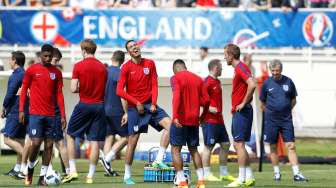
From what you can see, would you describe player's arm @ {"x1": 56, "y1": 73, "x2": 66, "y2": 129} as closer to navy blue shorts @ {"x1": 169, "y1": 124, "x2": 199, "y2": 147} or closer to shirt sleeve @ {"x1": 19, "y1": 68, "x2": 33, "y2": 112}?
shirt sleeve @ {"x1": 19, "y1": 68, "x2": 33, "y2": 112}

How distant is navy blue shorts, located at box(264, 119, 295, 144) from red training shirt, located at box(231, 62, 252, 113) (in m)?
Answer: 2.71

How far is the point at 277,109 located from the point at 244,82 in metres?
2.83

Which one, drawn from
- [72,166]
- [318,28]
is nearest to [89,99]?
[72,166]

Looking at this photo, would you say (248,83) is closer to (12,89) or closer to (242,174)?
(242,174)

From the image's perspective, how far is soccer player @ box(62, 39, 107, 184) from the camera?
2000 centimetres

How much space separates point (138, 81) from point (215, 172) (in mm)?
4693

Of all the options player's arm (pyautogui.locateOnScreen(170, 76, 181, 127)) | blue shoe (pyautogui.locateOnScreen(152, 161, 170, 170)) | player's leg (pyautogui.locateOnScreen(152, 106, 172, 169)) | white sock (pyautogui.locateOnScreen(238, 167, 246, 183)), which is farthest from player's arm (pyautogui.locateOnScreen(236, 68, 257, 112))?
blue shoe (pyautogui.locateOnScreen(152, 161, 170, 170))

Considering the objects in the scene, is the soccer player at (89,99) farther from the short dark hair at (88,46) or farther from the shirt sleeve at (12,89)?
the shirt sleeve at (12,89)

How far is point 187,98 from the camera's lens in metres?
18.1

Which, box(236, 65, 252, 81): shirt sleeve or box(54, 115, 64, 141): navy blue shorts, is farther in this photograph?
box(54, 115, 64, 141): navy blue shorts

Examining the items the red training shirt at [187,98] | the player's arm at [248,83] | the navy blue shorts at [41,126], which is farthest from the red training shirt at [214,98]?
the navy blue shorts at [41,126]

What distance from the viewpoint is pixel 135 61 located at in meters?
19.8

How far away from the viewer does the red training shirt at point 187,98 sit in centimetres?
1800

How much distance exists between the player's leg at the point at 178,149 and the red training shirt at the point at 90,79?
235cm
